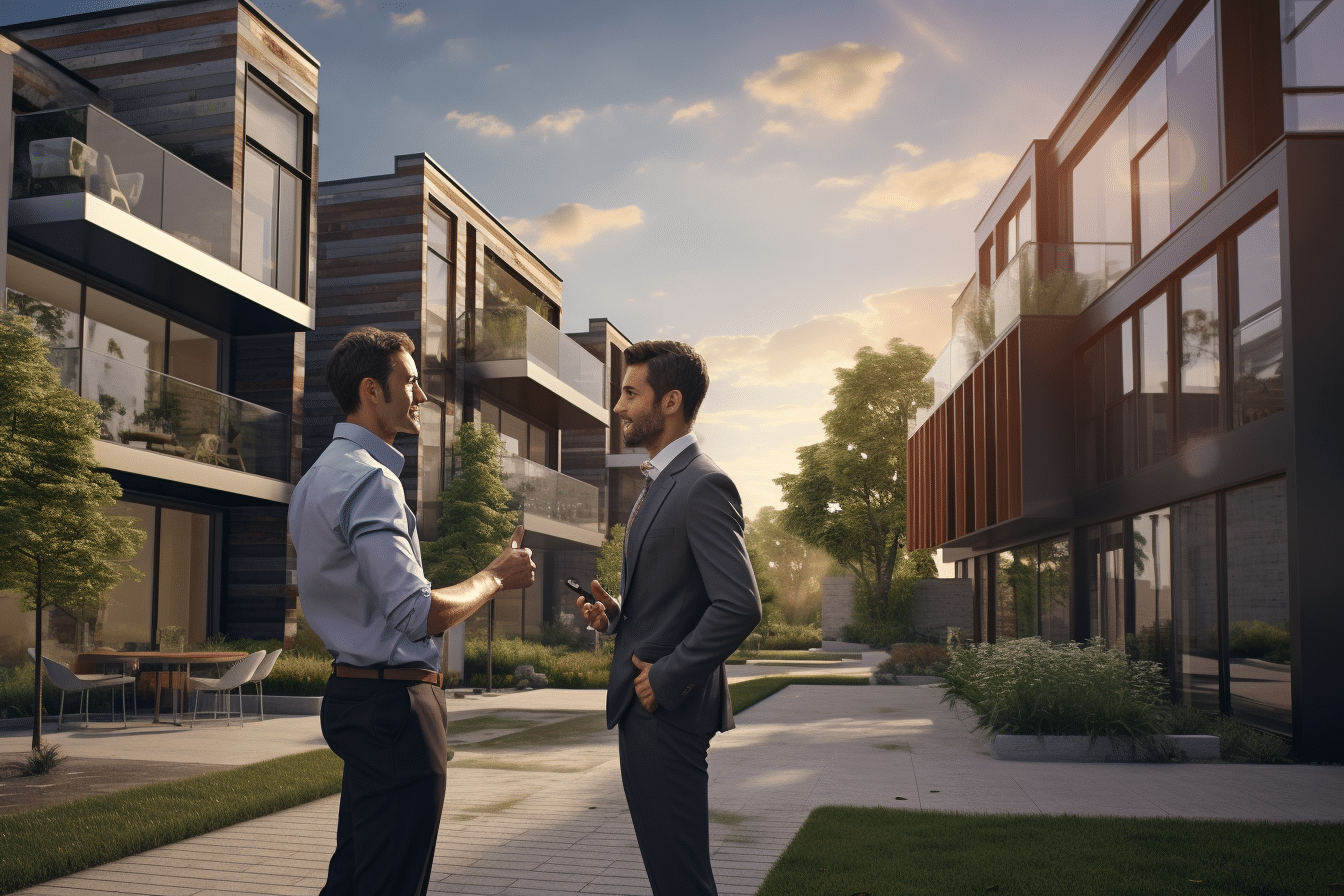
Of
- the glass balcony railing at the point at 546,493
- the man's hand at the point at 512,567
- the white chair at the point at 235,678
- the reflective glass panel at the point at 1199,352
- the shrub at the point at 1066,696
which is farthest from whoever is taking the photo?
the glass balcony railing at the point at 546,493

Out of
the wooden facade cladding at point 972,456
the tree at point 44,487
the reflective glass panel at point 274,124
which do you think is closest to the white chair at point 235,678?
the tree at point 44,487

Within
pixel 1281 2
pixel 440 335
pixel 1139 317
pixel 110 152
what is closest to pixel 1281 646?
pixel 1139 317

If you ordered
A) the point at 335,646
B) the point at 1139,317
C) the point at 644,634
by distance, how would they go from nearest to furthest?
the point at 335,646 < the point at 644,634 < the point at 1139,317

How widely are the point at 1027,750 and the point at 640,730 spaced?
8.23 m

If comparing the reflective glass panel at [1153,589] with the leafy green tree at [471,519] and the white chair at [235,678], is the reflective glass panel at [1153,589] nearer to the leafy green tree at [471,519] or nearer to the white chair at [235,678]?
the leafy green tree at [471,519]

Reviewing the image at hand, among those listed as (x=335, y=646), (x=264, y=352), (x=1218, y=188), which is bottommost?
(x=335, y=646)

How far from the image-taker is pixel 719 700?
3074 millimetres

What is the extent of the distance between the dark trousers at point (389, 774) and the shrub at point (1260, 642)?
9.88 meters

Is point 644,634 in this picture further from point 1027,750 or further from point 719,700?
point 1027,750

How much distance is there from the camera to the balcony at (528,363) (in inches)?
880

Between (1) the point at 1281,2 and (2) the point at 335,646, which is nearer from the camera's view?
(2) the point at 335,646

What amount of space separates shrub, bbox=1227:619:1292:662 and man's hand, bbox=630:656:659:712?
9389 mm

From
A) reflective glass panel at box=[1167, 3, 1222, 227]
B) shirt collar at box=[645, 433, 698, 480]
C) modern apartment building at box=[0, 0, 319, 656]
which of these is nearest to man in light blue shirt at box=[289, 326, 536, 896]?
shirt collar at box=[645, 433, 698, 480]

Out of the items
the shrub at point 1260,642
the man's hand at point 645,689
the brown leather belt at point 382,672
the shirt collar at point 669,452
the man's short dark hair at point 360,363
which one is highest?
the man's short dark hair at point 360,363
